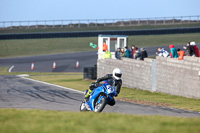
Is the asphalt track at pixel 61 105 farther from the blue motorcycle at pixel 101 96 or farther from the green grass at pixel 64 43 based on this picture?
the green grass at pixel 64 43

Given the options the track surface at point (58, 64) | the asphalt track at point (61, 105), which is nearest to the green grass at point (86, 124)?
the asphalt track at point (61, 105)

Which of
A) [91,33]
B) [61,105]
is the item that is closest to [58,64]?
[91,33]

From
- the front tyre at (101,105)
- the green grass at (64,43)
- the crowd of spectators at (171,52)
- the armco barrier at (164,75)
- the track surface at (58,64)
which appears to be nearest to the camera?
the front tyre at (101,105)

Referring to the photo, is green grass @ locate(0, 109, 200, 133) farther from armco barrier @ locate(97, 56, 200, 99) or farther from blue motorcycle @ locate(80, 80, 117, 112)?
armco barrier @ locate(97, 56, 200, 99)

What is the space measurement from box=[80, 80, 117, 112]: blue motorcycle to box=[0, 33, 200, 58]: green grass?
163 feet

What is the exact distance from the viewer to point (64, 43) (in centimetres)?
6925

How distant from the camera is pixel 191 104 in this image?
17047 mm

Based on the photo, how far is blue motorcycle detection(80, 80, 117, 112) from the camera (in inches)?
450

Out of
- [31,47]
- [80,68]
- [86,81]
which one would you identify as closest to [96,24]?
[31,47]

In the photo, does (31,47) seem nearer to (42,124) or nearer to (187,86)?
(187,86)

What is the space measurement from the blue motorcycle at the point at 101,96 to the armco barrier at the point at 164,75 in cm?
813

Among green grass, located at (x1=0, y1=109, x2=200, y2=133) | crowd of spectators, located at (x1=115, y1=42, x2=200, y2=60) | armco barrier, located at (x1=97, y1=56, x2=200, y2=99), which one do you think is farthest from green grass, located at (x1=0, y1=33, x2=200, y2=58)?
green grass, located at (x1=0, y1=109, x2=200, y2=133)

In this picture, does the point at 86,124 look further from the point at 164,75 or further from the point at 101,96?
the point at 164,75

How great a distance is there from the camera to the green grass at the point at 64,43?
206 ft
